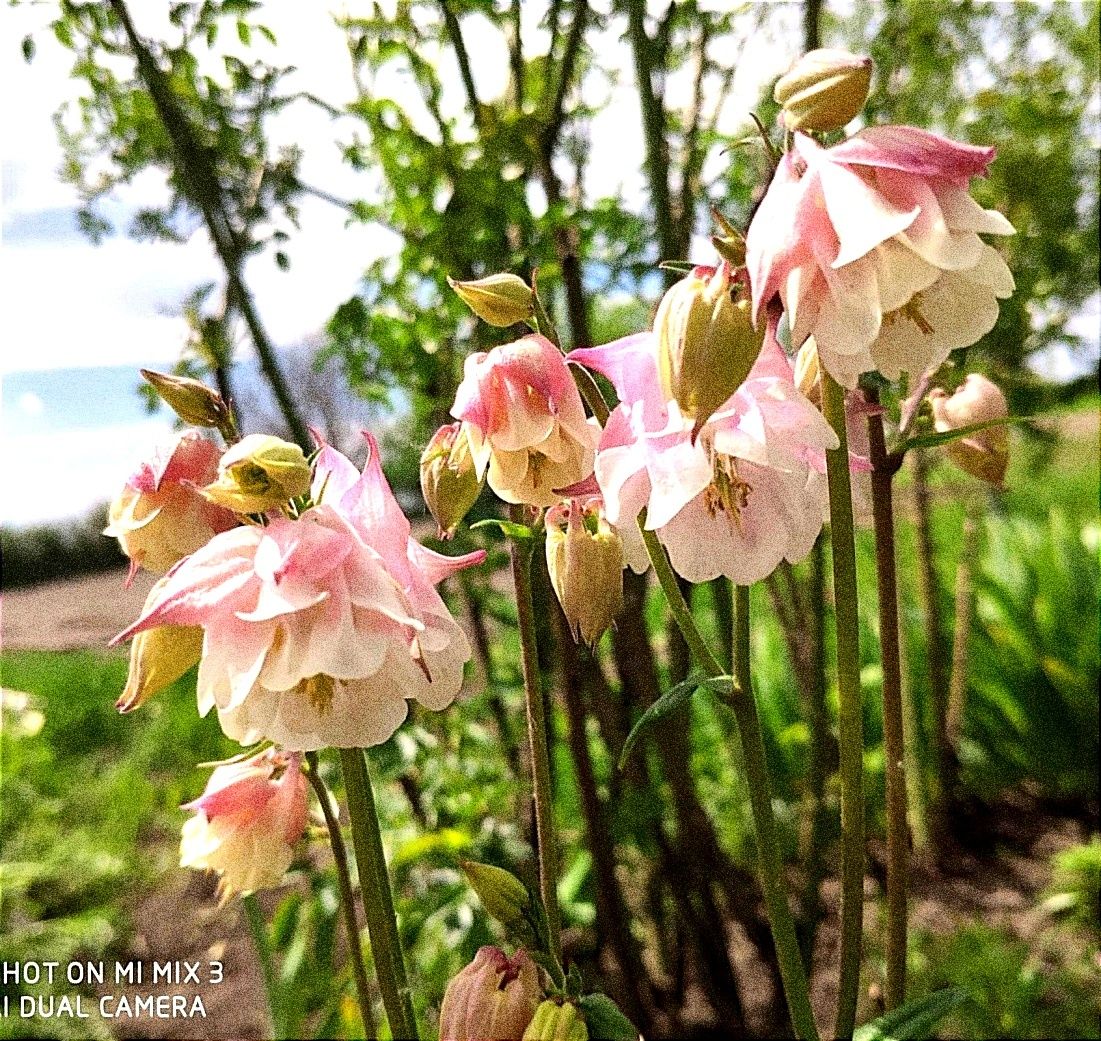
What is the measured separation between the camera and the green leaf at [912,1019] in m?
0.40

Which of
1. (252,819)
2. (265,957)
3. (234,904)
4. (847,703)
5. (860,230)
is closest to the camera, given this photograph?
(860,230)

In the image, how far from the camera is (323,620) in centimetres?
33

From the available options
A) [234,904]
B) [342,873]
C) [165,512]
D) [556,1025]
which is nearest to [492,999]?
[556,1025]

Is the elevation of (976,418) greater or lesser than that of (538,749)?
greater

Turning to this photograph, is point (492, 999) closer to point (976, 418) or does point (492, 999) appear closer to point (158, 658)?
point (158, 658)

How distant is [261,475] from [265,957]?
0.53m

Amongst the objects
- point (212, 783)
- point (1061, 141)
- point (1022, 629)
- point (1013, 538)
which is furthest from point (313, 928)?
point (1061, 141)

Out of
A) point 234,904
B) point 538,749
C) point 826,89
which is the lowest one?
point 234,904

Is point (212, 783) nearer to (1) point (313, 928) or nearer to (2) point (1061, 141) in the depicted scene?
(1) point (313, 928)

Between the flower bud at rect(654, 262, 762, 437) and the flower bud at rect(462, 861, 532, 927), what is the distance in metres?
0.20

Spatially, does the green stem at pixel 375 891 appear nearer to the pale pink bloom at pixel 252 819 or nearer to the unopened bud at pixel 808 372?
the pale pink bloom at pixel 252 819

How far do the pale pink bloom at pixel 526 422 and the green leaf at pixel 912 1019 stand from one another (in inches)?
10.3

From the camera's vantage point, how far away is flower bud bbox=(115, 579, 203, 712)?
0.40 m

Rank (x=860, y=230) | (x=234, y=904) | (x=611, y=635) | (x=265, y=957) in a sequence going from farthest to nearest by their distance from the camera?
(x=234, y=904)
(x=611, y=635)
(x=265, y=957)
(x=860, y=230)
